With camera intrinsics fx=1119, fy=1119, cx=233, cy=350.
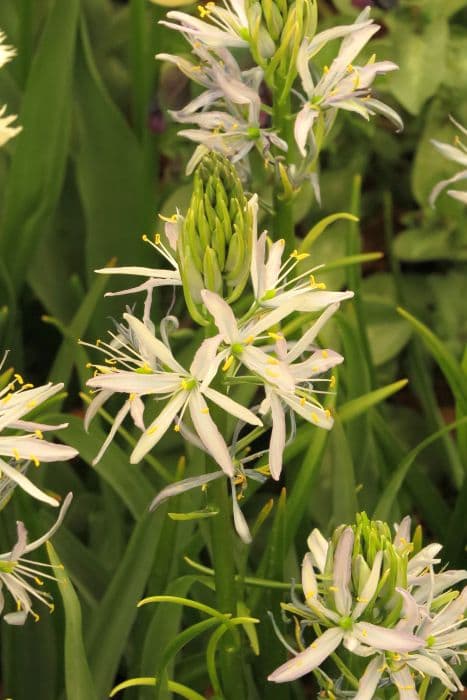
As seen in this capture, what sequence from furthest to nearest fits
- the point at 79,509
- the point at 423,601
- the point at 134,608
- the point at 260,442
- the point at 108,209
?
the point at 108,209, the point at 260,442, the point at 79,509, the point at 134,608, the point at 423,601

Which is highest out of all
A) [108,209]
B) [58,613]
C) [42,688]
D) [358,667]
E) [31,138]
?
[31,138]

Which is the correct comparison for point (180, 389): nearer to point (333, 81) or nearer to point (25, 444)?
point (25, 444)

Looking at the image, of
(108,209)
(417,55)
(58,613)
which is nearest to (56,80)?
(108,209)

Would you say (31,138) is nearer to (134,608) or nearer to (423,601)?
(134,608)

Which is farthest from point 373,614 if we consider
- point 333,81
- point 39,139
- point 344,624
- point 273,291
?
point 39,139

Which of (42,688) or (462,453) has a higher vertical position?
(462,453)

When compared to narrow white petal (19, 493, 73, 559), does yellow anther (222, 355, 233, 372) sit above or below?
above

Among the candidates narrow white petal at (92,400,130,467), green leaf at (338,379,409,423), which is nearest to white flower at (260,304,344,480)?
narrow white petal at (92,400,130,467)

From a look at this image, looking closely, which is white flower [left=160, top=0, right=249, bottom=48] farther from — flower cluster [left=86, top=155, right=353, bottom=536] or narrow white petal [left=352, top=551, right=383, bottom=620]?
narrow white petal [left=352, top=551, right=383, bottom=620]
